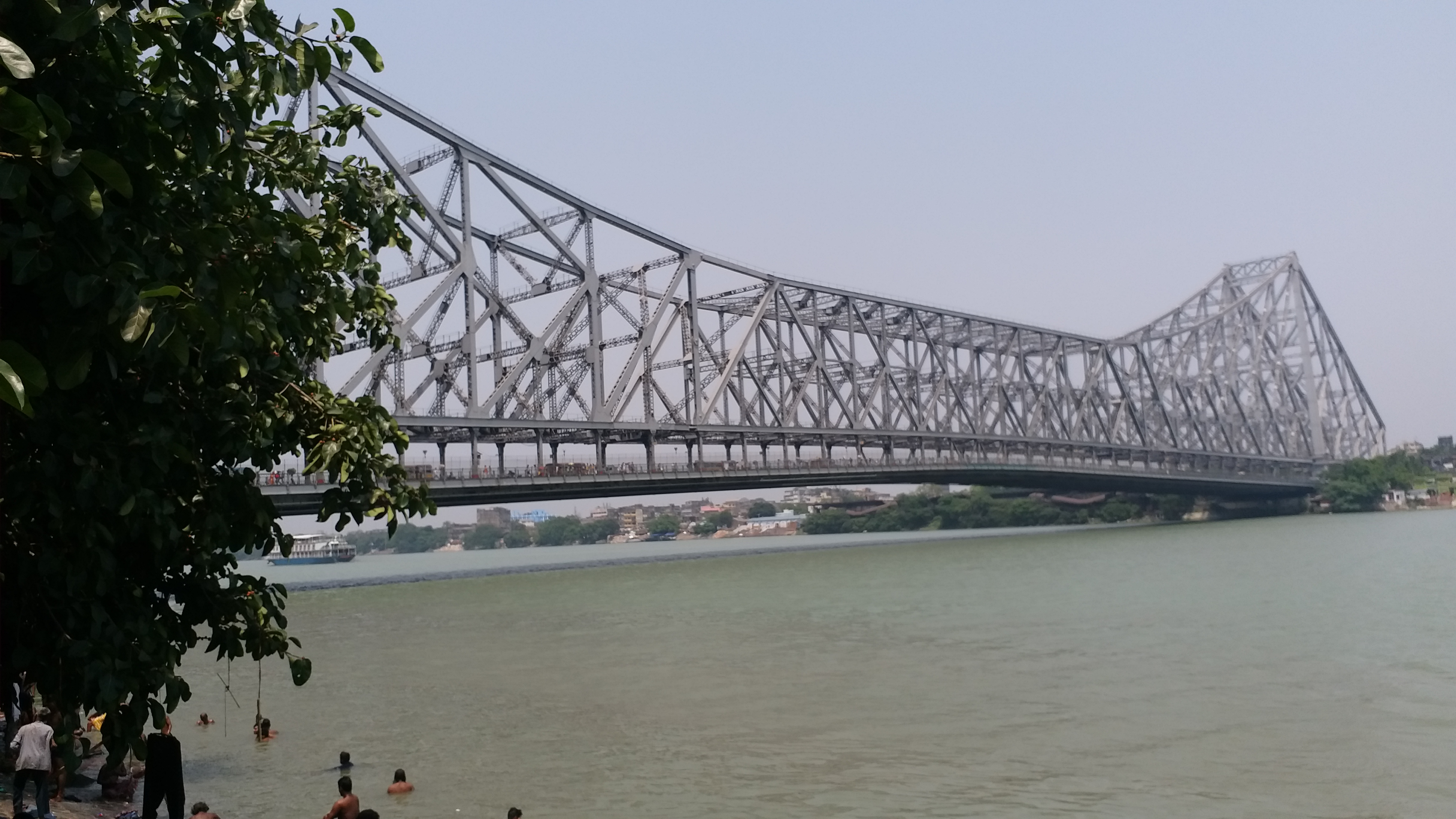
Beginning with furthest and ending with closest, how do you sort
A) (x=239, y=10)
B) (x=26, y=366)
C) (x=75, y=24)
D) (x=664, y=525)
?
(x=664, y=525) < (x=239, y=10) < (x=75, y=24) < (x=26, y=366)

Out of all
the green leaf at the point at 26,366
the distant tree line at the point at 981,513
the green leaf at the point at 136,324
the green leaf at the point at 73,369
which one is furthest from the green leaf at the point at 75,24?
the distant tree line at the point at 981,513

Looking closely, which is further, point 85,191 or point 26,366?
point 85,191

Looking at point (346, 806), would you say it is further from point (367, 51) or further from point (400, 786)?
point (367, 51)

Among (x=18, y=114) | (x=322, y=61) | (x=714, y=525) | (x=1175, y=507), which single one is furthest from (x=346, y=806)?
(x=714, y=525)

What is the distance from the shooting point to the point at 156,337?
4316mm

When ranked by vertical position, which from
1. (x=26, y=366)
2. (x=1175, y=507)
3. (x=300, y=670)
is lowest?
(x=1175, y=507)

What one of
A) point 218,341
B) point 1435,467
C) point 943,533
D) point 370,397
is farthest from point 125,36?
point 1435,467

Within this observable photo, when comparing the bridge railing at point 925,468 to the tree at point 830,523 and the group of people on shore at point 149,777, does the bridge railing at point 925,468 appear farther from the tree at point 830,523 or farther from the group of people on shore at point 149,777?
the tree at point 830,523

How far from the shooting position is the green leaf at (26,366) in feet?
10.3

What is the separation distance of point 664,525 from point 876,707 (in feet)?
587

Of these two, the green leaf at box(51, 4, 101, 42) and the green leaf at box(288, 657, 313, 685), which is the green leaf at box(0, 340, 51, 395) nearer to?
the green leaf at box(51, 4, 101, 42)

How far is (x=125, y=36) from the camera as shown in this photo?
175 inches

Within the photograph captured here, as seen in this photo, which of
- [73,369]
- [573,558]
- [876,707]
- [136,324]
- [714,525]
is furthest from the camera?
[714,525]

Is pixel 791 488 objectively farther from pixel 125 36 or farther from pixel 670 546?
pixel 125 36
